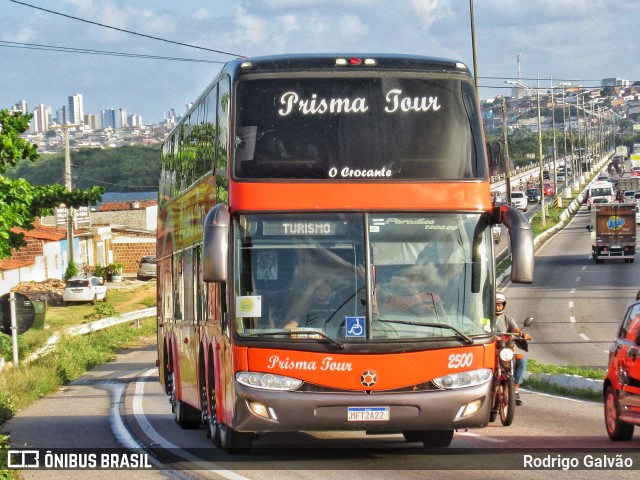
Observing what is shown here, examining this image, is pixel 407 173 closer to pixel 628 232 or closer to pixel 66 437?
pixel 66 437

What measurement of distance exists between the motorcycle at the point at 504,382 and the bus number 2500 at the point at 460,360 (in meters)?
3.61

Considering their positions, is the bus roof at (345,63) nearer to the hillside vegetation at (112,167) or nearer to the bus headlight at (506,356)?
the bus headlight at (506,356)

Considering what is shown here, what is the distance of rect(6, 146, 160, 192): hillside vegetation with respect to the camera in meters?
140

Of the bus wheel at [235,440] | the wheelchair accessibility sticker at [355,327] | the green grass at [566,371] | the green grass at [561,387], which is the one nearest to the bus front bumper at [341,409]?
the wheelchair accessibility sticker at [355,327]

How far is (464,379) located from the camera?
12.1 metres

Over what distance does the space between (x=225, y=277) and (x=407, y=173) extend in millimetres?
2233

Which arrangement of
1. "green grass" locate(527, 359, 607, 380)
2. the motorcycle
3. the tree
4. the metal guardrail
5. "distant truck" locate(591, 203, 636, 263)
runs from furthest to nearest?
"distant truck" locate(591, 203, 636, 263), the metal guardrail, "green grass" locate(527, 359, 607, 380), the motorcycle, the tree

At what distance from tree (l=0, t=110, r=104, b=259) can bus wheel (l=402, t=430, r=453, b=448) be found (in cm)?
509

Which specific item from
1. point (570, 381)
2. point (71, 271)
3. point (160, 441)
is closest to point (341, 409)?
point (160, 441)

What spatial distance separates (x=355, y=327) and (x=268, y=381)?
3.17 ft

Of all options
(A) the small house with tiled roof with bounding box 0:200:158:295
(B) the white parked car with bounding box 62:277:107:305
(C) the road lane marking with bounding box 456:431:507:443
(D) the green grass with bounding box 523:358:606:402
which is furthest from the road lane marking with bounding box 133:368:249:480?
(A) the small house with tiled roof with bounding box 0:200:158:295

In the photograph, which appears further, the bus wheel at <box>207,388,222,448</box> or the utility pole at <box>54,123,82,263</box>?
the utility pole at <box>54,123,82,263</box>

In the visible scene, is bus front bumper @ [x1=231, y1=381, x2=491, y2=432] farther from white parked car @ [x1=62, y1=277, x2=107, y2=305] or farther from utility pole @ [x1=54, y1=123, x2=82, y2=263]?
white parked car @ [x1=62, y1=277, x2=107, y2=305]

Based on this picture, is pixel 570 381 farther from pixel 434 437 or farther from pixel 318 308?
pixel 318 308
